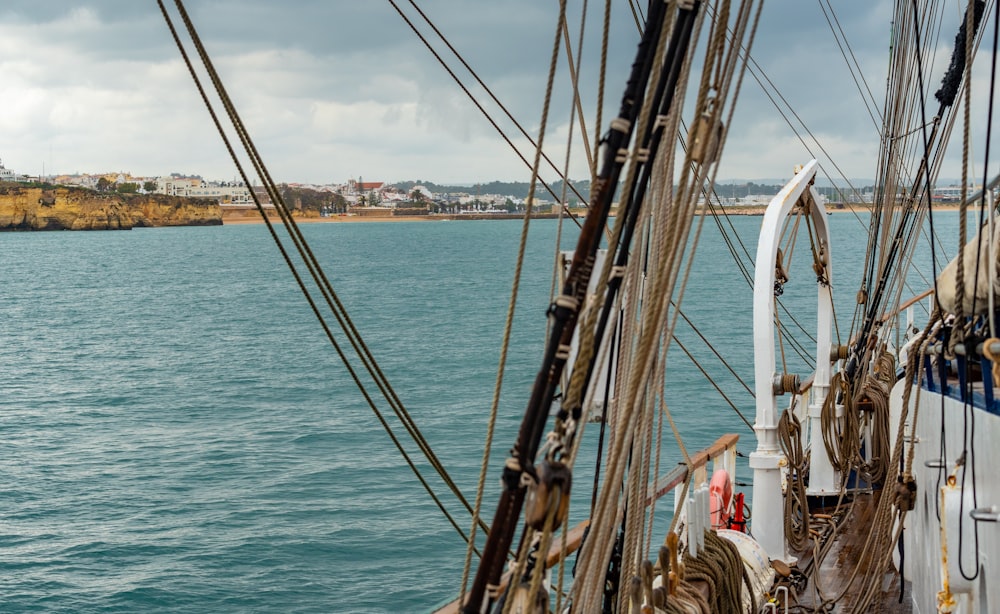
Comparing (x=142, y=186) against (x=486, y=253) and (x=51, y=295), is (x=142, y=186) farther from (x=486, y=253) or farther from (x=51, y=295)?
(x=51, y=295)

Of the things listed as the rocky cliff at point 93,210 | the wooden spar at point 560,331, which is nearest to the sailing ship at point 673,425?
the wooden spar at point 560,331

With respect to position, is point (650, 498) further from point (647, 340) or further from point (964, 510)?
point (647, 340)

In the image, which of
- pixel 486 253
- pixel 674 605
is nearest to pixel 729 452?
pixel 674 605

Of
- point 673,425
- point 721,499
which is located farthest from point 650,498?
point 721,499

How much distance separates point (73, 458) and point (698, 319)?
29335 millimetres

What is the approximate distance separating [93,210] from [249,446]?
155 m

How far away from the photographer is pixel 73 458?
21016mm

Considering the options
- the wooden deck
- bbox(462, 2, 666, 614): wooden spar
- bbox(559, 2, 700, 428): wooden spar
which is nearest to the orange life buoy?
the wooden deck

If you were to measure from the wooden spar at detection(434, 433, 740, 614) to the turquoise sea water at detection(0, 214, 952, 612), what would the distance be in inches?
268

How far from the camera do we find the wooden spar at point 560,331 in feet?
7.71

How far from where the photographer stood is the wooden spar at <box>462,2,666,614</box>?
2.35m

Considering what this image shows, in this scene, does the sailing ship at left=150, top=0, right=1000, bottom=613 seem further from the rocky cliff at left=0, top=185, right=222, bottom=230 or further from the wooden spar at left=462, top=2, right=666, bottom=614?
the rocky cliff at left=0, top=185, right=222, bottom=230

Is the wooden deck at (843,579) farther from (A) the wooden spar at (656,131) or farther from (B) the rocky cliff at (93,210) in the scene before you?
(B) the rocky cliff at (93,210)

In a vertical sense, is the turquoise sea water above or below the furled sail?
below
